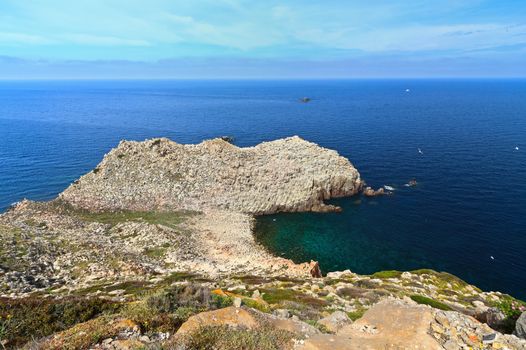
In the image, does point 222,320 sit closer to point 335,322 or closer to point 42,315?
point 335,322

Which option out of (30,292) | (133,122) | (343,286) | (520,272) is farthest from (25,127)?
(520,272)

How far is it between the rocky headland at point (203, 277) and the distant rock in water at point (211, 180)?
0.28 m

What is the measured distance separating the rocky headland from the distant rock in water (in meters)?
0.28

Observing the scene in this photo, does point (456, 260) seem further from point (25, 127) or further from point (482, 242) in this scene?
point (25, 127)

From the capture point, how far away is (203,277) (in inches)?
1378

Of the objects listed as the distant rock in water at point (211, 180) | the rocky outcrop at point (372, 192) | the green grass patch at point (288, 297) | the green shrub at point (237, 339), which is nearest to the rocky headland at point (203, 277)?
the green shrub at point (237, 339)

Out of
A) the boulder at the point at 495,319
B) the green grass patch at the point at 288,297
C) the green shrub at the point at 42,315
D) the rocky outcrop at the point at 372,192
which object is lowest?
the rocky outcrop at the point at 372,192

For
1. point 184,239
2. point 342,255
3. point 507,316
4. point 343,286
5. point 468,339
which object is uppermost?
point 468,339

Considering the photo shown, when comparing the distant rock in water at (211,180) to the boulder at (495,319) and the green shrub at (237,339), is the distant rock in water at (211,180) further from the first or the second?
the green shrub at (237,339)

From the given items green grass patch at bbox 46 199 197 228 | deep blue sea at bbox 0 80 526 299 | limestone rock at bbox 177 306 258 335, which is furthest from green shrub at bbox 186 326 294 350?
green grass patch at bbox 46 199 197 228

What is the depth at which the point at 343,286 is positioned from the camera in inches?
1191

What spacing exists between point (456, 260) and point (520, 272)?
7497mm

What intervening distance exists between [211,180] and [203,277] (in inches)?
1345

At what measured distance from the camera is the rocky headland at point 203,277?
13.3m
